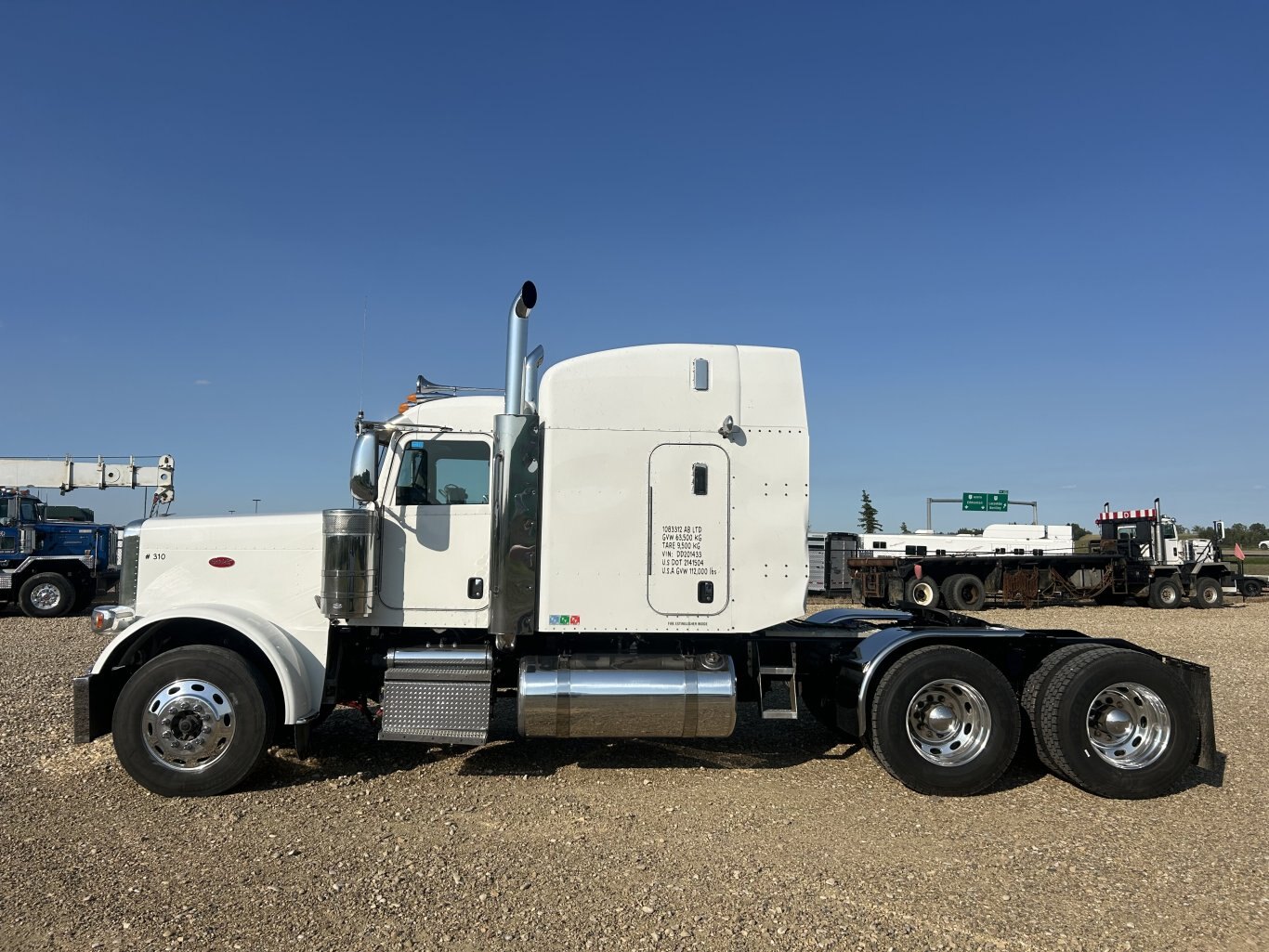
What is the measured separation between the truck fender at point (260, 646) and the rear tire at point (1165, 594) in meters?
25.6

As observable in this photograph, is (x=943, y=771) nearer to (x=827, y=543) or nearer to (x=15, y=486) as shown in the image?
(x=827, y=543)

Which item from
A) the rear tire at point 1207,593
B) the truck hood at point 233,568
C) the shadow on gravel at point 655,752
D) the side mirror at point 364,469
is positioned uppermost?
the side mirror at point 364,469

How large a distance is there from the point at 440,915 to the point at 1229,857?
4349 mm

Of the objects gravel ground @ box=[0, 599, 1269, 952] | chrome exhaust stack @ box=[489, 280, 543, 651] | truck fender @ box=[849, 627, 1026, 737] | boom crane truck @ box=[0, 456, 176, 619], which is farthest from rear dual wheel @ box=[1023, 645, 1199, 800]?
boom crane truck @ box=[0, 456, 176, 619]

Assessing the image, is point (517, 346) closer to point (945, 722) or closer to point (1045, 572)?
point (945, 722)

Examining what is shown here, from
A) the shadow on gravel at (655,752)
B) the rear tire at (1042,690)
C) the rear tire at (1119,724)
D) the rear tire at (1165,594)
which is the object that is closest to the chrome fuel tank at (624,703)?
the shadow on gravel at (655,752)

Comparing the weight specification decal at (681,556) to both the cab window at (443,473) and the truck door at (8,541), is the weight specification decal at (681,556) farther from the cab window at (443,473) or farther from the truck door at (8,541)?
the truck door at (8,541)

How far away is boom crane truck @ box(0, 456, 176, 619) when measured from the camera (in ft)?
59.0

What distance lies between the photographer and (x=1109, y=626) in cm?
1778

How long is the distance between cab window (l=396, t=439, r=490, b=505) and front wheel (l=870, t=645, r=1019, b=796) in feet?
10.7

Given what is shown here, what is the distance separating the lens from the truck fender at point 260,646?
557cm

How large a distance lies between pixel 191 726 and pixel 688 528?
11.8ft

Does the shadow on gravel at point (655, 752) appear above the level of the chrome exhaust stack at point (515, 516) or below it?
below

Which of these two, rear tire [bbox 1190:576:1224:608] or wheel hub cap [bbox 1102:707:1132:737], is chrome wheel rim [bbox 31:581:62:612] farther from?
rear tire [bbox 1190:576:1224:608]
